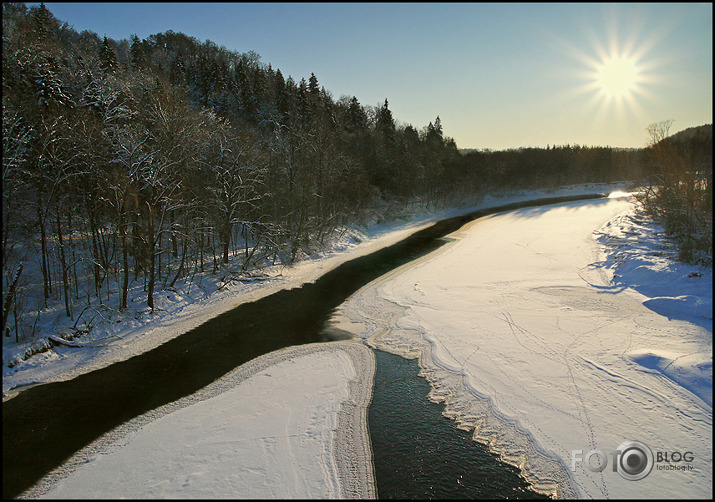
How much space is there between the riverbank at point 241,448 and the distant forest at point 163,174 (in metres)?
7.77

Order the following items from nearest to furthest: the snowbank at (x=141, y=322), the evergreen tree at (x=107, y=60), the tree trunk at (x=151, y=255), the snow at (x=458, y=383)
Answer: the snow at (x=458, y=383) < the snowbank at (x=141, y=322) < the tree trunk at (x=151, y=255) < the evergreen tree at (x=107, y=60)

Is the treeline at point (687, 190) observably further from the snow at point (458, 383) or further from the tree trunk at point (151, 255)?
the tree trunk at point (151, 255)

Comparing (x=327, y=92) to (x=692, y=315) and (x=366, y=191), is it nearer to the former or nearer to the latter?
(x=366, y=191)

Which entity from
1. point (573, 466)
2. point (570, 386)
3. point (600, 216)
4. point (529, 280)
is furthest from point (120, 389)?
point (600, 216)

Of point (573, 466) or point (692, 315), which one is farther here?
point (692, 315)

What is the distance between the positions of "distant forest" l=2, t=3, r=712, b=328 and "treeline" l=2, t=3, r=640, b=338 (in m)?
0.12

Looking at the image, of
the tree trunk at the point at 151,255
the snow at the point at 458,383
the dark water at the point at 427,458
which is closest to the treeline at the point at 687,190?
the snow at the point at 458,383

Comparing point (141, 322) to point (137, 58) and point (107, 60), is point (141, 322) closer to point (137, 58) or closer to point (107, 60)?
point (107, 60)

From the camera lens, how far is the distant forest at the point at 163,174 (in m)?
14.1

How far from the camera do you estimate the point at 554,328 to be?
40.6ft

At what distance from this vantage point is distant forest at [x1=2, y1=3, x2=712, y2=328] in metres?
14.1

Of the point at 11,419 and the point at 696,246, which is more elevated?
the point at 696,246

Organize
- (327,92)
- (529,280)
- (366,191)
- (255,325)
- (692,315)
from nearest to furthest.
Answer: (692,315), (255,325), (529,280), (366,191), (327,92)

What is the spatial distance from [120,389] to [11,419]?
7.13 ft
